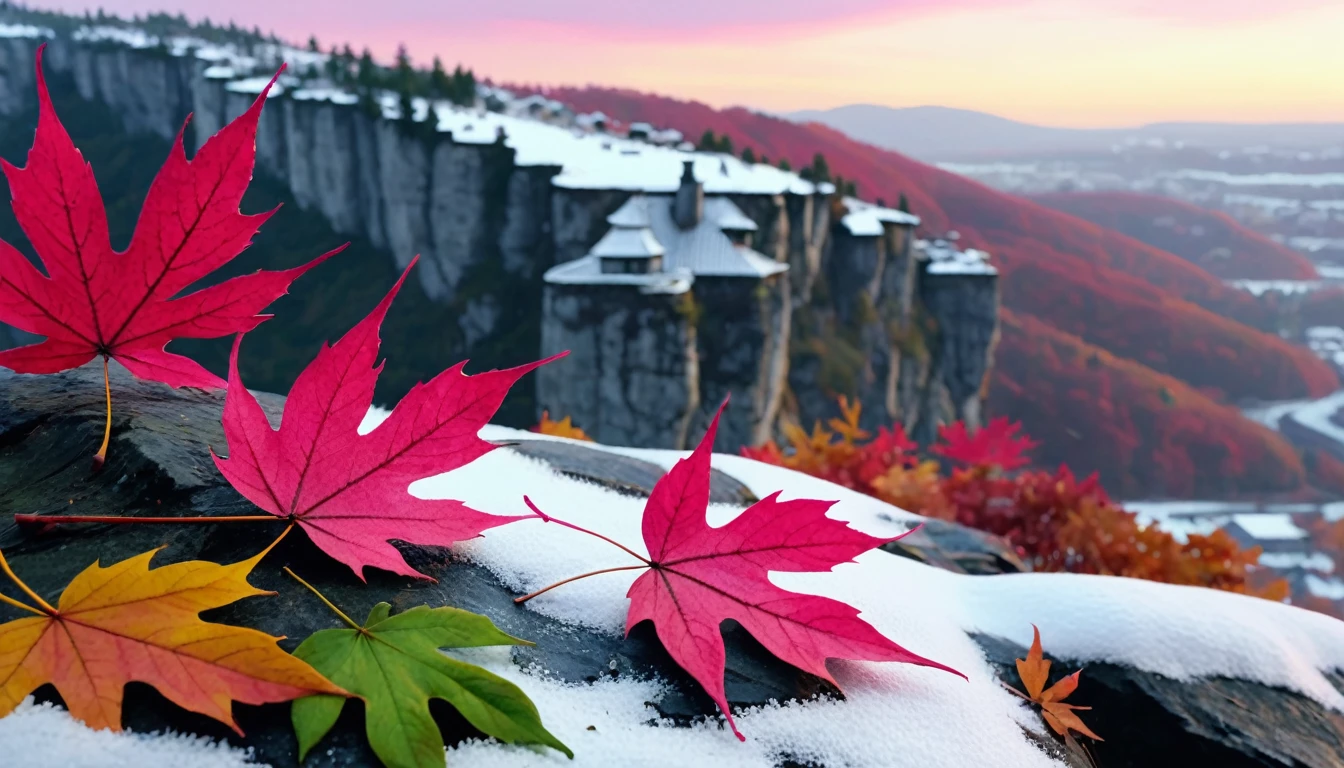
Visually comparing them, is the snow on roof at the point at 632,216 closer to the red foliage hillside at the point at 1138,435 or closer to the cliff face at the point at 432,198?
the cliff face at the point at 432,198

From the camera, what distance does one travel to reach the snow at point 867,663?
899 mm

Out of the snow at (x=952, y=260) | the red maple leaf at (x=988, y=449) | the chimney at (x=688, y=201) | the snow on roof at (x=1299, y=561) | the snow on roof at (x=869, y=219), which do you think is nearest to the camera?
the red maple leaf at (x=988, y=449)

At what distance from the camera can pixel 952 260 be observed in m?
28.1

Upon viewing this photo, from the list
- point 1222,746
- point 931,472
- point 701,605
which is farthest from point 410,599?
point 931,472

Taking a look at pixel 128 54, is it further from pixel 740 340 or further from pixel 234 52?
pixel 740 340

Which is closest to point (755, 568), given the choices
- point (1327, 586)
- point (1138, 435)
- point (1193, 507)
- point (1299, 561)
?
point (1327, 586)

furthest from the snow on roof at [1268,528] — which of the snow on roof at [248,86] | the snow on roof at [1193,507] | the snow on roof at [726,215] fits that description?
the snow on roof at [248,86]

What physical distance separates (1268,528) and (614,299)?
3320 centimetres

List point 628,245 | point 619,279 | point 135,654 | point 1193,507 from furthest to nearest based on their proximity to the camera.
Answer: point 1193,507
point 628,245
point 619,279
point 135,654

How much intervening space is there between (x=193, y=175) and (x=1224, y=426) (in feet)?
165

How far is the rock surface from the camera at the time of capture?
922 mm

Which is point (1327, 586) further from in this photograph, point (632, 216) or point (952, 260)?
point (632, 216)

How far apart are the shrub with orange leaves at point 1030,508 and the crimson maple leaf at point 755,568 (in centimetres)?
244

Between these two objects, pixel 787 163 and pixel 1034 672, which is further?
pixel 787 163
